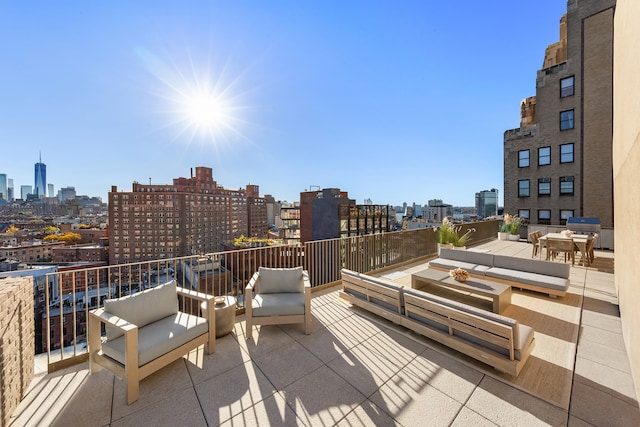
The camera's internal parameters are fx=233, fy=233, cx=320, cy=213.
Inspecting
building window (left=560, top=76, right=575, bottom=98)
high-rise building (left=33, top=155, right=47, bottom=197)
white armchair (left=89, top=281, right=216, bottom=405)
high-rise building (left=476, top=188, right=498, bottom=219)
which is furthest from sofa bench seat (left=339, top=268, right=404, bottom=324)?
high-rise building (left=33, top=155, right=47, bottom=197)

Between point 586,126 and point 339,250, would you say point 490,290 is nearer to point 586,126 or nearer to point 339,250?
point 339,250

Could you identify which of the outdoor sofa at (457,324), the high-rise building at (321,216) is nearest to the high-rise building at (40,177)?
the high-rise building at (321,216)

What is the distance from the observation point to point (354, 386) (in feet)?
7.32

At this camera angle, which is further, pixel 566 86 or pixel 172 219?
pixel 172 219

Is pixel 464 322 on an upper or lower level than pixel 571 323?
upper

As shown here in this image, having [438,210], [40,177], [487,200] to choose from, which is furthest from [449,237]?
[40,177]

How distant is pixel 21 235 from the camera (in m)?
34.2

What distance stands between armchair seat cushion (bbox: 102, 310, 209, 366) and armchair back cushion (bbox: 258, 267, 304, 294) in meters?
0.98

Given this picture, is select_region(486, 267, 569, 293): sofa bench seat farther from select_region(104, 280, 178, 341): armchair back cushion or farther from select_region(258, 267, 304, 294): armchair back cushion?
select_region(104, 280, 178, 341): armchair back cushion

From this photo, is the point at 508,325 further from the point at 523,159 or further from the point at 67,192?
the point at 67,192

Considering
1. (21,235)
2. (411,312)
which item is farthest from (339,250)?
(21,235)

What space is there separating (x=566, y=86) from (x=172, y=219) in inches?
2271

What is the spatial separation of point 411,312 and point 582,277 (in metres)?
5.39

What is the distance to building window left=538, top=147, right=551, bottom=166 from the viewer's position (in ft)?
48.1
